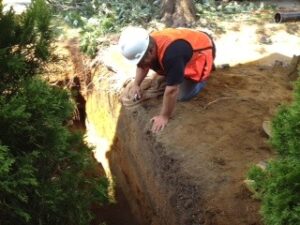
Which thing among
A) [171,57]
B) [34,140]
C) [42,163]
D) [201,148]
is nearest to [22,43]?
[34,140]

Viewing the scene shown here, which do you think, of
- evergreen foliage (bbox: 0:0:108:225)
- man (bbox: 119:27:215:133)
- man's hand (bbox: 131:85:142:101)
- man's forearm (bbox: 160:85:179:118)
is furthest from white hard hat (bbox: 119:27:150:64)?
evergreen foliage (bbox: 0:0:108:225)

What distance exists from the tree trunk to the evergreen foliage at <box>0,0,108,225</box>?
171 inches

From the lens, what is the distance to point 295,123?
236cm

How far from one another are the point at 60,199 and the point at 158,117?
1.92 meters

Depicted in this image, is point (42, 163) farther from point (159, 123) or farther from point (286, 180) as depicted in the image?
point (159, 123)

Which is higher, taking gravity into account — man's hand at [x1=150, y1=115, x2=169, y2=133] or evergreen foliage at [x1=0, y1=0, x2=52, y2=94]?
evergreen foliage at [x1=0, y1=0, x2=52, y2=94]

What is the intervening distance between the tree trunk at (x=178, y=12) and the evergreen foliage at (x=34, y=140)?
4.34 metres

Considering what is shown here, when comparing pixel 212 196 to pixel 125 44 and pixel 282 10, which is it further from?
pixel 282 10

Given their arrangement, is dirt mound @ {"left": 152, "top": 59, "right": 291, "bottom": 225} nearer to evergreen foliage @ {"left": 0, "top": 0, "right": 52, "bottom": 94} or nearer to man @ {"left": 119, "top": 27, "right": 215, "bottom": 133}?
man @ {"left": 119, "top": 27, "right": 215, "bottom": 133}

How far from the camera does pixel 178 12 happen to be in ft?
24.6

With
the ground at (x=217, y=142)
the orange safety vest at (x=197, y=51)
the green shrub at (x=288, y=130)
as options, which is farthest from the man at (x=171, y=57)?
the green shrub at (x=288, y=130)

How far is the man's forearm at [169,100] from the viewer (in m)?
4.47

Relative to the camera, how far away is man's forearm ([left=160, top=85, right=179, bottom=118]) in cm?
447

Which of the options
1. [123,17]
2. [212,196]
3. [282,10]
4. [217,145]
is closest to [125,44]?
[217,145]
